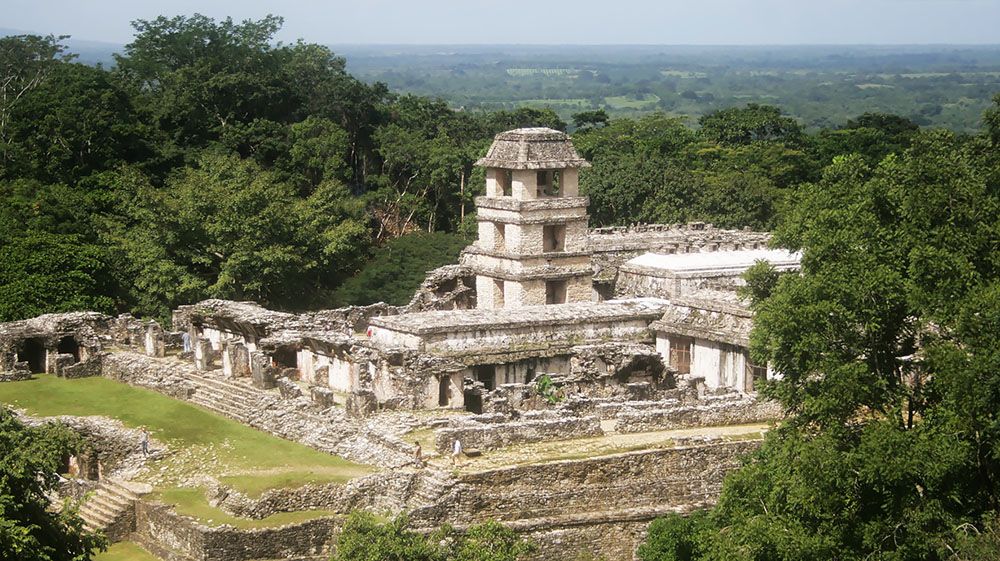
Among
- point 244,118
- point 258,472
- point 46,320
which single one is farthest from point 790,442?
point 244,118

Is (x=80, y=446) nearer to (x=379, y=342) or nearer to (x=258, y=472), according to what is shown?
(x=258, y=472)

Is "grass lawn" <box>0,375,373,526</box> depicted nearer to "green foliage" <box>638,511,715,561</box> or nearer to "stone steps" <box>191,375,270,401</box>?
"stone steps" <box>191,375,270,401</box>

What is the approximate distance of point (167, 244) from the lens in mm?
57281

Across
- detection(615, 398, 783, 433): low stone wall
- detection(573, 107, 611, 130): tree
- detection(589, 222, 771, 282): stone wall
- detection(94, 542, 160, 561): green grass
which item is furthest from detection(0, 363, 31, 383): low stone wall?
detection(573, 107, 611, 130): tree

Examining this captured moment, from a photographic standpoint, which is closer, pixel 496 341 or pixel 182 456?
pixel 182 456

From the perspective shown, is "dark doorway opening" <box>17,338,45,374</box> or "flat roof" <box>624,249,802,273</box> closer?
"dark doorway opening" <box>17,338,45,374</box>

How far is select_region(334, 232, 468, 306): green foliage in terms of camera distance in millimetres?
63125

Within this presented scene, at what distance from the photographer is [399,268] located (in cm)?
6512

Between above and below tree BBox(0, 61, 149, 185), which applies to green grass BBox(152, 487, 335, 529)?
below

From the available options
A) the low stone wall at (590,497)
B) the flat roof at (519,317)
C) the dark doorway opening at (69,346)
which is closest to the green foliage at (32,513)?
the low stone wall at (590,497)

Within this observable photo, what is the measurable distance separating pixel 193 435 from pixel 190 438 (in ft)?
0.94

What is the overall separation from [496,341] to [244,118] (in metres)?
33.6

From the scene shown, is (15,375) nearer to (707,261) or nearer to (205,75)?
(707,261)

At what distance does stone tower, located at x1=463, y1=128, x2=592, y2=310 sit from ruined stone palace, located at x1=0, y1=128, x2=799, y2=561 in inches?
2.4
